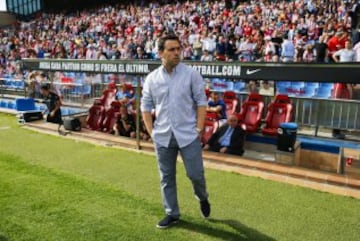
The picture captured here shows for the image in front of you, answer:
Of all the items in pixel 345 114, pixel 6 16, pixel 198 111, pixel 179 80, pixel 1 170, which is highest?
pixel 6 16

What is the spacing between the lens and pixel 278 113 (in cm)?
823

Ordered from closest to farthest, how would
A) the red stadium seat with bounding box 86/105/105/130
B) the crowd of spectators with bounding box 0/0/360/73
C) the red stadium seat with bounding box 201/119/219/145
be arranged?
the red stadium seat with bounding box 201/119/219/145 → the red stadium seat with bounding box 86/105/105/130 → the crowd of spectators with bounding box 0/0/360/73

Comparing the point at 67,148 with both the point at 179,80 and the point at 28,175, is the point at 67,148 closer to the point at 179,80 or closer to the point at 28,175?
the point at 28,175

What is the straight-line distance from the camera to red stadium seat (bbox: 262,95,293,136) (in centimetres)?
808

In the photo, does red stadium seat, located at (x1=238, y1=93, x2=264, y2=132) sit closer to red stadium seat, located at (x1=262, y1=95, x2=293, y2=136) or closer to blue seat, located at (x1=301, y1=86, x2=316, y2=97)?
red stadium seat, located at (x1=262, y1=95, x2=293, y2=136)

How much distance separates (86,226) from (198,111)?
1.72 meters

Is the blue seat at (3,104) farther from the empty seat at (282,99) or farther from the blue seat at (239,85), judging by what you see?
the empty seat at (282,99)

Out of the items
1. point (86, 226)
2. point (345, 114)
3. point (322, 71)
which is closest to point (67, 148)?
point (86, 226)

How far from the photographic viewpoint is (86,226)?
420 cm

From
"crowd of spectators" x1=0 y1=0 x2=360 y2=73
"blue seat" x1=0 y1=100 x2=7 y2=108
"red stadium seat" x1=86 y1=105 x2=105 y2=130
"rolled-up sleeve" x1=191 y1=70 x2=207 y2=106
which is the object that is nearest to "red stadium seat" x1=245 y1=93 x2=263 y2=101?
"crowd of spectators" x1=0 y1=0 x2=360 y2=73

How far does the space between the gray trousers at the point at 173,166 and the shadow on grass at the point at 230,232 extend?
0.24 metres

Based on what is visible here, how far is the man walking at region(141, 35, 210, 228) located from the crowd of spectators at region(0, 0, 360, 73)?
7.50m

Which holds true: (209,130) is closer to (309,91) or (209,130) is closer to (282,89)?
(282,89)

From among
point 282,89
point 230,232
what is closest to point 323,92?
point 282,89
